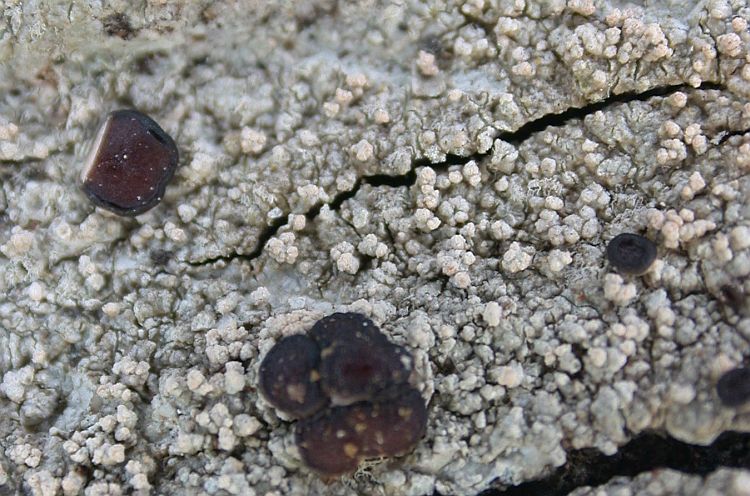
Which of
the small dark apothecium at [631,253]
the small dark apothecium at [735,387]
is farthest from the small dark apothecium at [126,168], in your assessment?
the small dark apothecium at [735,387]

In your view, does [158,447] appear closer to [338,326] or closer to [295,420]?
[295,420]

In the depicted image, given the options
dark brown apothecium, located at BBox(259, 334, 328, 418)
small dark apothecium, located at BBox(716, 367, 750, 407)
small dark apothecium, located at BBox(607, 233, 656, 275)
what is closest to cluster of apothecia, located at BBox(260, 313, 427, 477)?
dark brown apothecium, located at BBox(259, 334, 328, 418)

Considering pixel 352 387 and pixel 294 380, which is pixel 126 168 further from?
pixel 352 387

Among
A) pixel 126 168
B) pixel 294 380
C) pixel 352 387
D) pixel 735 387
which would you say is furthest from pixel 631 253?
pixel 126 168

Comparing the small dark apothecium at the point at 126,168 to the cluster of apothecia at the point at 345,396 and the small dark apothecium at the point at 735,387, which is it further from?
the small dark apothecium at the point at 735,387

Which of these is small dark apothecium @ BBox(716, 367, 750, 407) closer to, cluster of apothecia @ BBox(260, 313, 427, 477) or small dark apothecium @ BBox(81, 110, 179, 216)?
cluster of apothecia @ BBox(260, 313, 427, 477)
